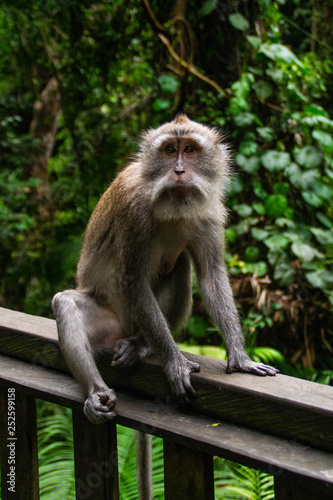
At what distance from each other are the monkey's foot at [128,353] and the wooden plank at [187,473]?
1.47ft

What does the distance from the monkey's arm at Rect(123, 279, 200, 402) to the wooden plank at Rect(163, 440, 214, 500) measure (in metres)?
0.32

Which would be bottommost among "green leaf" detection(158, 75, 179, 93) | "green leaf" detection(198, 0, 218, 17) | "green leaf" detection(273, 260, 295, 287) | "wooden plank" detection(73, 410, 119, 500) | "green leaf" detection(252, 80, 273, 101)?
"wooden plank" detection(73, 410, 119, 500)

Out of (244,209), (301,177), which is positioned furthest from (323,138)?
(244,209)

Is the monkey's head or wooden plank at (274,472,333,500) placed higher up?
Result: the monkey's head

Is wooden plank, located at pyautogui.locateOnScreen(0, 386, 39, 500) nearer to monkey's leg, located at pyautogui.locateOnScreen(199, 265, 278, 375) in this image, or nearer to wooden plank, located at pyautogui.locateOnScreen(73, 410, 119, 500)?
wooden plank, located at pyautogui.locateOnScreen(73, 410, 119, 500)

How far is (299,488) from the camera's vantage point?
1.37 meters

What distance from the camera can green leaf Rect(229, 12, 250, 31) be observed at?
15.8 feet

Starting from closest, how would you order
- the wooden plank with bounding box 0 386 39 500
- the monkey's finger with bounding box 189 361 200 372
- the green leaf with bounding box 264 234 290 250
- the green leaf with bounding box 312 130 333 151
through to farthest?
the monkey's finger with bounding box 189 361 200 372 → the wooden plank with bounding box 0 386 39 500 → the green leaf with bounding box 312 130 333 151 → the green leaf with bounding box 264 234 290 250

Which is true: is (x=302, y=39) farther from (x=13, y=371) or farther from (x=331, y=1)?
(x=13, y=371)

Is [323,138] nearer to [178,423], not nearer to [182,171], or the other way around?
[182,171]

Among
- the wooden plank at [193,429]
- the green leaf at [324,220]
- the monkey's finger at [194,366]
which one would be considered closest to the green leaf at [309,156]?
the green leaf at [324,220]

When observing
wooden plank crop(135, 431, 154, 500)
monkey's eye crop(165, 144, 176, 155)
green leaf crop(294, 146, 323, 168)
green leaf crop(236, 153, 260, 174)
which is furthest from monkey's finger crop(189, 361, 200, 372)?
green leaf crop(294, 146, 323, 168)

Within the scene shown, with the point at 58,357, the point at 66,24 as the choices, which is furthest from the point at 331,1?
the point at 58,357

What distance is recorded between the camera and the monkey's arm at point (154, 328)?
203 centimetres
